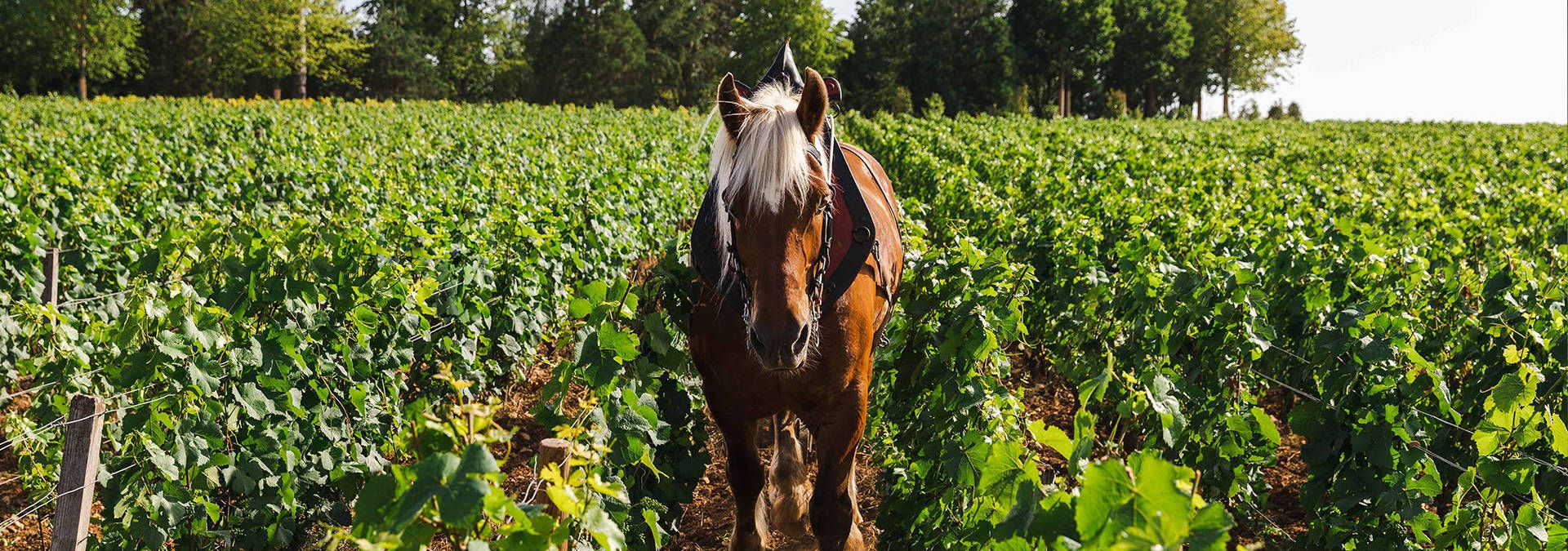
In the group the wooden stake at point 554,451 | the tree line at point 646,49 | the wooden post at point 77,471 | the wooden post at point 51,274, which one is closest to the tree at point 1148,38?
the tree line at point 646,49

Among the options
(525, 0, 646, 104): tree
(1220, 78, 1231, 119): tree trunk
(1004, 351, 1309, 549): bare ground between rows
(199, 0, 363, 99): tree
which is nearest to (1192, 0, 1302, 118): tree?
(1220, 78, 1231, 119): tree trunk

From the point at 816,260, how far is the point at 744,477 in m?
1.10

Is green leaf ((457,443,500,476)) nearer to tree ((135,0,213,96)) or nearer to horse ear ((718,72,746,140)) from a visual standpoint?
horse ear ((718,72,746,140))

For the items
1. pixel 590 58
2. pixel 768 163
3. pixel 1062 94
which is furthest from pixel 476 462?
pixel 1062 94

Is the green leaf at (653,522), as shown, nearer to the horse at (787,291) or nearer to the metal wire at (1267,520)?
the horse at (787,291)

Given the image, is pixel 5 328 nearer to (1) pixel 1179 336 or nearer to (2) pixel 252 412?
(2) pixel 252 412

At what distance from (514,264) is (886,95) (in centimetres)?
5734

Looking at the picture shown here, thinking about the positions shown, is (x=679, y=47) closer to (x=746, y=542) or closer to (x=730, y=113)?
(x=746, y=542)

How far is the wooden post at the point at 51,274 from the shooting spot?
5961mm

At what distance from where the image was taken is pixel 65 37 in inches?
1797

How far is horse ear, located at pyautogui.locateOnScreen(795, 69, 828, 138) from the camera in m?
3.05

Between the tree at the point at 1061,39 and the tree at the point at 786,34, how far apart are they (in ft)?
36.2

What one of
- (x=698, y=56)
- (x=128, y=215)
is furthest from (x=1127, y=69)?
(x=128, y=215)

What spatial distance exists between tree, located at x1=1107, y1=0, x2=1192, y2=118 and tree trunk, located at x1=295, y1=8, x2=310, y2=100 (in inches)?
1815
